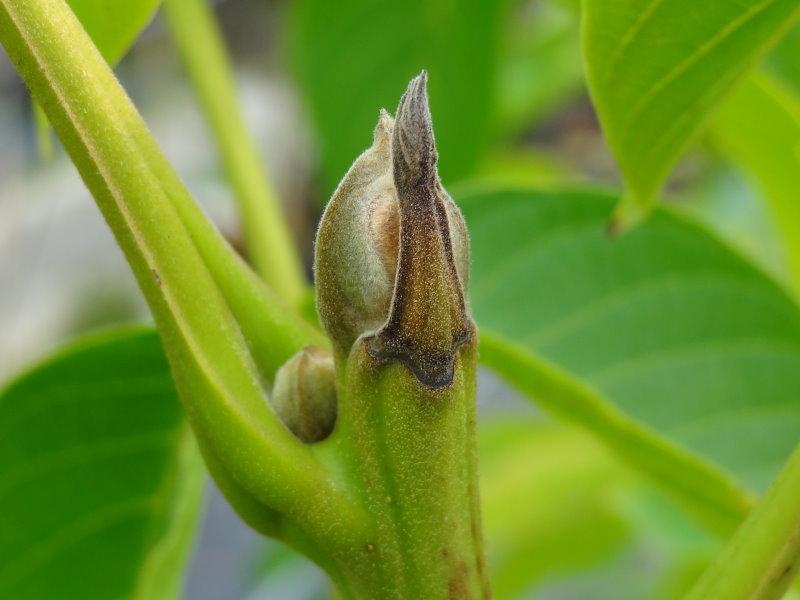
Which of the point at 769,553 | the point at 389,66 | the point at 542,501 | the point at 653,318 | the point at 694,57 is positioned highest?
the point at 389,66

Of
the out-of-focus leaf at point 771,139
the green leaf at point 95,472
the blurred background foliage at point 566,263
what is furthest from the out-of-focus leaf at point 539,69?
the green leaf at point 95,472

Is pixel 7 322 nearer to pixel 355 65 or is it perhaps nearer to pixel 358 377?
pixel 355 65

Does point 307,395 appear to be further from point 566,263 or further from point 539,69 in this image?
point 539,69

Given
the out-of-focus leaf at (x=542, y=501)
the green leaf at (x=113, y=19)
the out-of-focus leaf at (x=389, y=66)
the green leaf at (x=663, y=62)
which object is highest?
the out-of-focus leaf at (x=389, y=66)

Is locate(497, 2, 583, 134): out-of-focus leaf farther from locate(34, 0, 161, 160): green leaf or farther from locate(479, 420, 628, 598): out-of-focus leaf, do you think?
locate(34, 0, 161, 160): green leaf

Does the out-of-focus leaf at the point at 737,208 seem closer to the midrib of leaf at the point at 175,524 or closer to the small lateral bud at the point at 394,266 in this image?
the midrib of leaf at the point at 175,524

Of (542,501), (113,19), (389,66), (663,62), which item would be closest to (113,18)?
(113,19)
